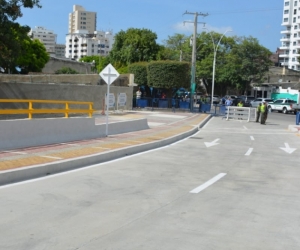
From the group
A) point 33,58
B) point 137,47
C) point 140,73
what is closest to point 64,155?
point 140,73

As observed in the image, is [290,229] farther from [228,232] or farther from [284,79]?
[284,79]

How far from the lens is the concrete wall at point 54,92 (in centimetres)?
2356

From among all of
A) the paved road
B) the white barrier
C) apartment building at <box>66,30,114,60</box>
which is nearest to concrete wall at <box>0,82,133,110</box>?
the white barrier

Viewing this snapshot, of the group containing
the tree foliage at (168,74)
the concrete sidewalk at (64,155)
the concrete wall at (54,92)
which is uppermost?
the tree foliage at (168,74)

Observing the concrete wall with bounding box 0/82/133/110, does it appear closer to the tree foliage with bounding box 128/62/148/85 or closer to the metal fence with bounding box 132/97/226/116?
the metal fence with bounding box 132/97/226/116

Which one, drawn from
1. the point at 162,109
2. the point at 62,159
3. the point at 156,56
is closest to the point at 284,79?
the point at 156,56

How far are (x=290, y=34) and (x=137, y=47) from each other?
71768 mm

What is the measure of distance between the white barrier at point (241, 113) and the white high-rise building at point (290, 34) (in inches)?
3655

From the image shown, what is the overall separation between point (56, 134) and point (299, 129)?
18.5 m

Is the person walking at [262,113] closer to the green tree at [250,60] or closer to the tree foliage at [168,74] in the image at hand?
the tree foliage at [168,74]

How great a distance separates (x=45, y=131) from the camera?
53.0ft

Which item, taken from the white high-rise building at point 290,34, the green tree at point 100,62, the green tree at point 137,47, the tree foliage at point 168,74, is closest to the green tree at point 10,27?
the tree foliage at point 168,74

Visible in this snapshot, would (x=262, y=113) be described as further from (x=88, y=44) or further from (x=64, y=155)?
(x=88, y=44)

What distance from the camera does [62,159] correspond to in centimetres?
1256
